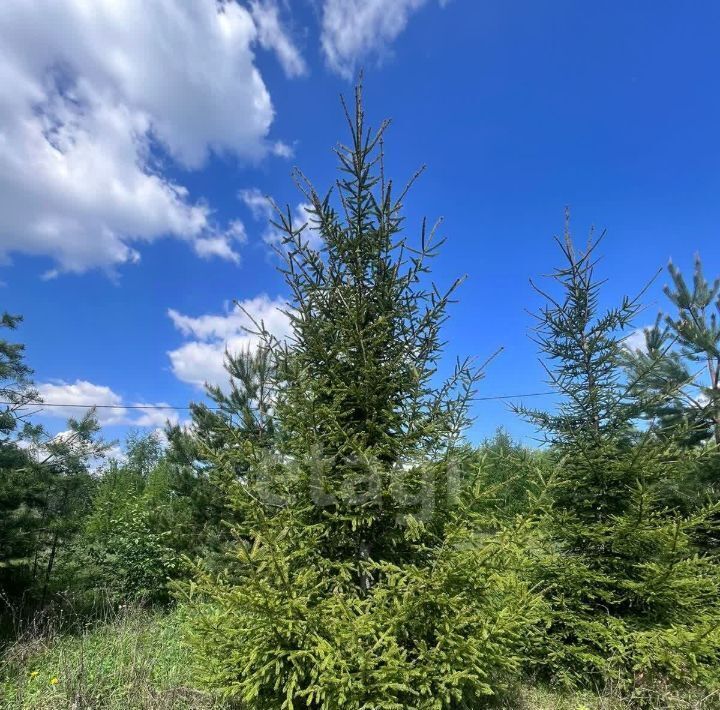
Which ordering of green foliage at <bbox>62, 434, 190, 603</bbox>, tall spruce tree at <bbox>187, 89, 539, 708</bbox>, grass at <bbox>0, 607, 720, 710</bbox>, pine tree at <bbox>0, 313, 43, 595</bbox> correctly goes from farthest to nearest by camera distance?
green foliage at <bbox>62, 434, 190, 603</bbox> < pine tree at <bbox>0, 313, 43, 595</bbox> < grass at <bbox>0, 607, 720, 710</bbox> < tall spruce tree at <bbox>187, 89, 539, 708</bbox>

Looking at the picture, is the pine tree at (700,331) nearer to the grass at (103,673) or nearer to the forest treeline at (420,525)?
the forest treeline at (420,525)

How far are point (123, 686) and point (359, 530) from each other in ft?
8.80

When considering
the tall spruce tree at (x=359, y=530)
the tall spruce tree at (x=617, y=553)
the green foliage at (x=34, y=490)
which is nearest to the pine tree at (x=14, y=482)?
the green foliage at (x=34, y=490)

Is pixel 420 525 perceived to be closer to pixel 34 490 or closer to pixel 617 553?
pixel 617 553

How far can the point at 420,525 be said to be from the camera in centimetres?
344

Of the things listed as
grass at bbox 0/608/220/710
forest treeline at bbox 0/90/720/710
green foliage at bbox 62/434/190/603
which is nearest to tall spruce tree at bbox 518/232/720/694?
forest treeline at bbox 0/90/720/710

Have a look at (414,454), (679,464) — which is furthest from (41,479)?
(679,464)

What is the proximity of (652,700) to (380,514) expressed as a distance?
2986mm

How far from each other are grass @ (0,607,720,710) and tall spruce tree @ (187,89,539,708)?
73 cm

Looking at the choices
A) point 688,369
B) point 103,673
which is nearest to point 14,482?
point 103,673

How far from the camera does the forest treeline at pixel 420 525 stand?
10.3 ft

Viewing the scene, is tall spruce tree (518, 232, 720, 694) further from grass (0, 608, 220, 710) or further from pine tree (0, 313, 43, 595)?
pine tree (0, 313, 43, 595)

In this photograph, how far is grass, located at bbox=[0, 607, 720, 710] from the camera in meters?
3.83

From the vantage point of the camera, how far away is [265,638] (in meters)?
3.10
